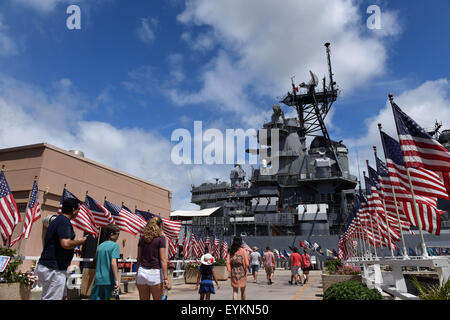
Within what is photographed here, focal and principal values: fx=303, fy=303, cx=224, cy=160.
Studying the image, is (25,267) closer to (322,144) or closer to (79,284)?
(79,284)

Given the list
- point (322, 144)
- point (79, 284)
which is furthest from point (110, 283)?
point (322, 144)

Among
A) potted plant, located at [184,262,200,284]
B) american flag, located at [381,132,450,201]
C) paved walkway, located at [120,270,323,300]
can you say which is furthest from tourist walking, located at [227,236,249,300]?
potted plant, located at [184,262,200,284]

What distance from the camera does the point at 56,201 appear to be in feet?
46.5

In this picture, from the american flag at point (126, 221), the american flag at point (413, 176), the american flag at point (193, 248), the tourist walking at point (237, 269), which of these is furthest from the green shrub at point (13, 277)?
the american flag at point (193, 248)

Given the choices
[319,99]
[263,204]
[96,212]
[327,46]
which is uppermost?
[327,46]

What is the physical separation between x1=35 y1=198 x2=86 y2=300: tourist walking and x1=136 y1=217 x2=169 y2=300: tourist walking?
1.11 meters

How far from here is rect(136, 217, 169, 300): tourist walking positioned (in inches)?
188

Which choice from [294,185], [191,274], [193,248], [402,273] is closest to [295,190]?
[294,185]

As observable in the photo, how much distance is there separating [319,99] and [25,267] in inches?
2097

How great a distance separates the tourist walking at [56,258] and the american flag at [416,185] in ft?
24.2

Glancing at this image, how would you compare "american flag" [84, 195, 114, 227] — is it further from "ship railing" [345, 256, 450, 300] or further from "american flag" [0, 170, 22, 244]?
"ship railing" [345, 256, 450, 300]

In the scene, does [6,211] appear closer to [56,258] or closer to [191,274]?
[56,258]

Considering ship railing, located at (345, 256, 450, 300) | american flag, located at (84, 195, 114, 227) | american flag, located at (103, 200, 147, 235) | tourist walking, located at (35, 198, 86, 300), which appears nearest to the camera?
tourist walking, located at (35, 198, 86, 300)
